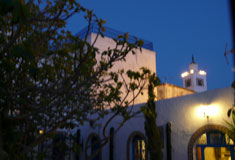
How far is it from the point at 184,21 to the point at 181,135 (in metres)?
142

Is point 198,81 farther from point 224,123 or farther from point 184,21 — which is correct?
point 184,21

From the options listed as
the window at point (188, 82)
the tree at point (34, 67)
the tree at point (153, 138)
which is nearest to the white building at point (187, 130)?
the tree at point (153, 138)

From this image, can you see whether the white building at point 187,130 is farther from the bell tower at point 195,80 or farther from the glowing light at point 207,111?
the bell tower at point 195,80

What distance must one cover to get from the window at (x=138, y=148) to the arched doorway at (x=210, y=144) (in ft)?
9.03

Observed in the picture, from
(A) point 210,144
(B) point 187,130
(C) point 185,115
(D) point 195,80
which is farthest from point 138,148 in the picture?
(D) point 195,80

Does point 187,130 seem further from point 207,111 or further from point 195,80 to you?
point 195,80

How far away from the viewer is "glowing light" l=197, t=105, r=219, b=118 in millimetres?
9867

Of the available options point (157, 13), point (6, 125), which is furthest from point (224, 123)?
point (157, 13)

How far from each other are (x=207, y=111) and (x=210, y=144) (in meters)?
1.24

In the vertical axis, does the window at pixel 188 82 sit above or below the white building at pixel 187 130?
above

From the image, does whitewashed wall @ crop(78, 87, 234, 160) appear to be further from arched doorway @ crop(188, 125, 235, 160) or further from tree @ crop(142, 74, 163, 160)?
tree @ crop(142, 74, 163, 160)

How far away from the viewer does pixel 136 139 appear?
1315 centimetres

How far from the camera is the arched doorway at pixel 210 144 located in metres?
9.61

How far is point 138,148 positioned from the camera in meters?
12.9
